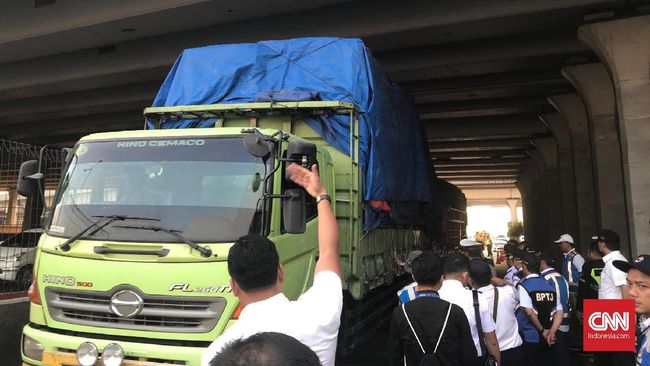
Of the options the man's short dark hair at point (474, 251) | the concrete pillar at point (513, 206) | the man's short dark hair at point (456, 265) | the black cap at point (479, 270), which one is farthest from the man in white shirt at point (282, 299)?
the concrete pillar at point (513, 206)

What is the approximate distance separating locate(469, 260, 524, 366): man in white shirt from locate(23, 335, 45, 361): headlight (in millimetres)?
3637

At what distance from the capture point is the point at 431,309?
11.1 ft

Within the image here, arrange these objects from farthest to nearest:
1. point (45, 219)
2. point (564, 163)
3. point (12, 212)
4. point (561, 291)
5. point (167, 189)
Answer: point (564, 163) < point (12, 212) < point (561, 291) < point (45, 219) < point (167, 189)

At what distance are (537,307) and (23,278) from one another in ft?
29.7

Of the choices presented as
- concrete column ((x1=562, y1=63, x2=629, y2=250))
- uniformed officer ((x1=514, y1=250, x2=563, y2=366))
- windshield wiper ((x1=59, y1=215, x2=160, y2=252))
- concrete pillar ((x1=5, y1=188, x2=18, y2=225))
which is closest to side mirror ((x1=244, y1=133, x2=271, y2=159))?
windshield wiper ((x1=59, y1=215, x2=160, y2=252))

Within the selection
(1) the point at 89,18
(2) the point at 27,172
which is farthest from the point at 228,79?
(1) the point at 89,18

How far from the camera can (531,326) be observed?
5316 mm

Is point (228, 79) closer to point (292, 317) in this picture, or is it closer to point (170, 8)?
point (292, 317)

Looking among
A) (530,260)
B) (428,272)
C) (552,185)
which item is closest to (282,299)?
(428,272)

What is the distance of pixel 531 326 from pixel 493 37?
31.1ft

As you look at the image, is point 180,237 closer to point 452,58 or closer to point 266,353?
point 266,353

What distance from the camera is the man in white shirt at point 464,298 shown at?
387cm

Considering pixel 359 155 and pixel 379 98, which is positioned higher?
pixel 379 98

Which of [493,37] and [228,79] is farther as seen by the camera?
[493,37]
